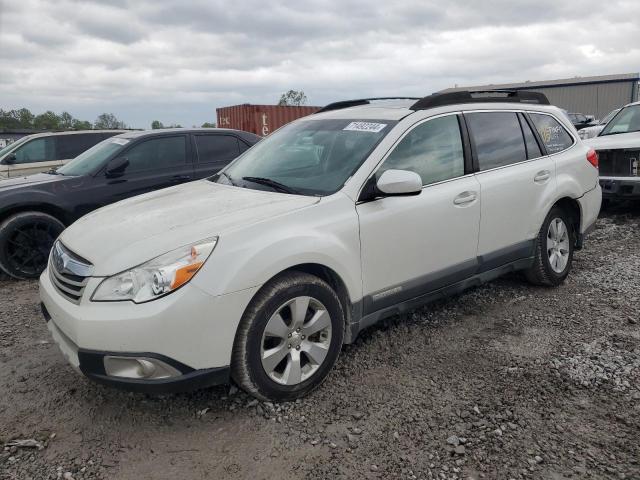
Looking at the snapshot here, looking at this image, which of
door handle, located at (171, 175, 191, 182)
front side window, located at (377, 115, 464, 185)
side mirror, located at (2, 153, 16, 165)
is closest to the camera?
front side window, located at (377, 115, 464, 185)

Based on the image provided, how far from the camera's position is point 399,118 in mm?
3504

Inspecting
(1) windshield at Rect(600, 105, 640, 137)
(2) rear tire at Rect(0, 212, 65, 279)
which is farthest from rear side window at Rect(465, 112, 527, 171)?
(1) windshield at Rect(600, 105, 640, 137)

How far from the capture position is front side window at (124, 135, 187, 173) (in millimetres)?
6199

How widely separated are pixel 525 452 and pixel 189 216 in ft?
6.99

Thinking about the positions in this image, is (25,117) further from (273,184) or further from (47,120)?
(273,184)

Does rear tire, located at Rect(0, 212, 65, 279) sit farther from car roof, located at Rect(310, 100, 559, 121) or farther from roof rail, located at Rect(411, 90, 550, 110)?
roof rail, located at Rect(411, 90, 550, 110)

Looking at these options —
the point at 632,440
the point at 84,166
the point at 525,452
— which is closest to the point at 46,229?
the point at 84,166

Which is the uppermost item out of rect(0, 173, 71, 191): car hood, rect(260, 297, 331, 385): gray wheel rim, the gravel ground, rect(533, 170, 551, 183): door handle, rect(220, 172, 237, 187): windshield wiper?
rect(0, 173, 71, 191): car hood

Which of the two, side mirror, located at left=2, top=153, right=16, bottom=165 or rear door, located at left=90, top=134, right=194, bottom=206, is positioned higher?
side mirror, located at left=2, top=153, right=16, bottom=165

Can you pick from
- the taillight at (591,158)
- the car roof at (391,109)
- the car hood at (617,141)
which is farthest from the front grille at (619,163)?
the car roof at (391,109)

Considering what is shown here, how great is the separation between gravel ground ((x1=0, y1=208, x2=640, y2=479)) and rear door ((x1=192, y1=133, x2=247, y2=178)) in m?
3.20

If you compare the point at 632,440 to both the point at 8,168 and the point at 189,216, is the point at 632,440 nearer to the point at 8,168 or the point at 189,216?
the point at 189,216

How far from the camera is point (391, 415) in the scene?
9.18 ft

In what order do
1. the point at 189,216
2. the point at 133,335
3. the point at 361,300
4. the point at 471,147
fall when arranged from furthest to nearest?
the point at 471,147 < the point at 361,300 < the point at 189,216 < the point at 133,335
